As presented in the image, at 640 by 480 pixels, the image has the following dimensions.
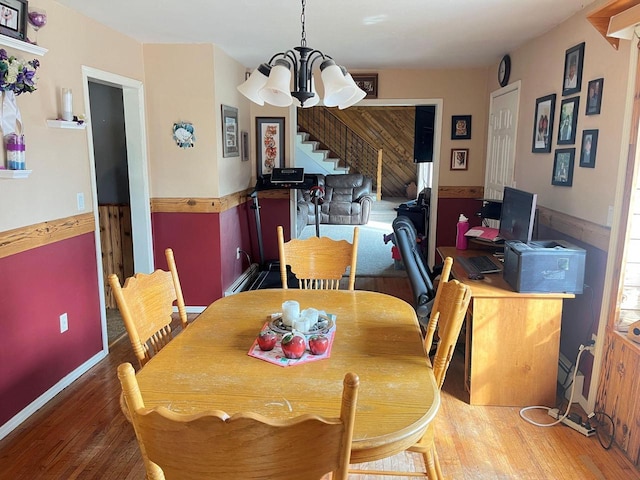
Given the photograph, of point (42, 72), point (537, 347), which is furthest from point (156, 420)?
point (42, 72)

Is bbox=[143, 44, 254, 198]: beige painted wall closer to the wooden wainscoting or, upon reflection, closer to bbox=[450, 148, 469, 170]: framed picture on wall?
the wooden wainscoting

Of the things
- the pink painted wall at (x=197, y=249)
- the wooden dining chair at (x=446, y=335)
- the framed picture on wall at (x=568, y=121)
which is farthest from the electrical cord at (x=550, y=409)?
the pink painted wall at (x=197, y=249)

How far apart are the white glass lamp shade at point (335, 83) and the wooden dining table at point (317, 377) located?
2.97 ft

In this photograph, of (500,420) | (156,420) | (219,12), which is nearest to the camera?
(156,420)

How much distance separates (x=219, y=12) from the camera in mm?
3074

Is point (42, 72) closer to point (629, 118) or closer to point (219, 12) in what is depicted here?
point (219, 12)

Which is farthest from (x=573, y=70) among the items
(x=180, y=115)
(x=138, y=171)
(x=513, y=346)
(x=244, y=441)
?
(x=138, y=171)

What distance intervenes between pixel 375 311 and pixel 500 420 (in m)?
1.10

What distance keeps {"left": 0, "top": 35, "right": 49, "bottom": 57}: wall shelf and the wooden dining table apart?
1.64m

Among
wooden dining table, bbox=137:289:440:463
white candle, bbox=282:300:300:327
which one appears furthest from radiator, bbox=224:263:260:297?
white candle, bbox=282:300:300:327

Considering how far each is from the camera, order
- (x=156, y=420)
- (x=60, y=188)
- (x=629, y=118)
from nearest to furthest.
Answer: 1. (x=156, y=420)
2. (x=629, y=118)
3. (x=60, y=188)

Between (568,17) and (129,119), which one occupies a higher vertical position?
(568,17)

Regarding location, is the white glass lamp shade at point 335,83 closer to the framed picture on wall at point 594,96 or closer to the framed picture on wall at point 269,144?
the framed picture on wall at point 594,96

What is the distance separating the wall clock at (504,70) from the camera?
4305 mm
